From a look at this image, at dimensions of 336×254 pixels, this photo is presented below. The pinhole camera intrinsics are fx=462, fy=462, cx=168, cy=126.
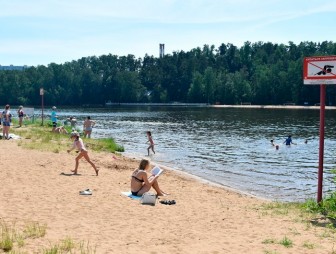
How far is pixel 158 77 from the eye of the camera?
171875mm

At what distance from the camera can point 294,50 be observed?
16238 cm

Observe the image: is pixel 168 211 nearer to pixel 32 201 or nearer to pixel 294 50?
pixel 32 201

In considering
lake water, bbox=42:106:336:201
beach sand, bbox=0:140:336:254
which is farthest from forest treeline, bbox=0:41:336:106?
beach sand, bbox=0:140:336:254

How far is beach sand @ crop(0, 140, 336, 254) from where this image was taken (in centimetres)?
852

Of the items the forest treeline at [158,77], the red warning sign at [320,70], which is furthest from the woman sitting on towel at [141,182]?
the forest treeline at [158,77]

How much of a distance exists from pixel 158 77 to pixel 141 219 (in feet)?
534

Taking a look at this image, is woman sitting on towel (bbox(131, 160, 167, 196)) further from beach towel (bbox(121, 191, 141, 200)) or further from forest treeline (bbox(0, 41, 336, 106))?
forest treeline (bbox(0, 41, 336, 106))

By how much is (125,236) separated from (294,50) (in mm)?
162562

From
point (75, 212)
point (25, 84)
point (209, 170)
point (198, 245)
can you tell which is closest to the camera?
point (198, 245)

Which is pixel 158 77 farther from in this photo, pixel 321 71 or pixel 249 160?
pixel 321 71

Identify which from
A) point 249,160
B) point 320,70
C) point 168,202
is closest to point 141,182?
point 168,202

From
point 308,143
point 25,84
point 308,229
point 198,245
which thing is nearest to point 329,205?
point 308,229

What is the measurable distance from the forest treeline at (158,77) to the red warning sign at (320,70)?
447 feet

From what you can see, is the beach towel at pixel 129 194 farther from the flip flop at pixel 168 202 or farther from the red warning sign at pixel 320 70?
the red warning sign at pixel 320 70
